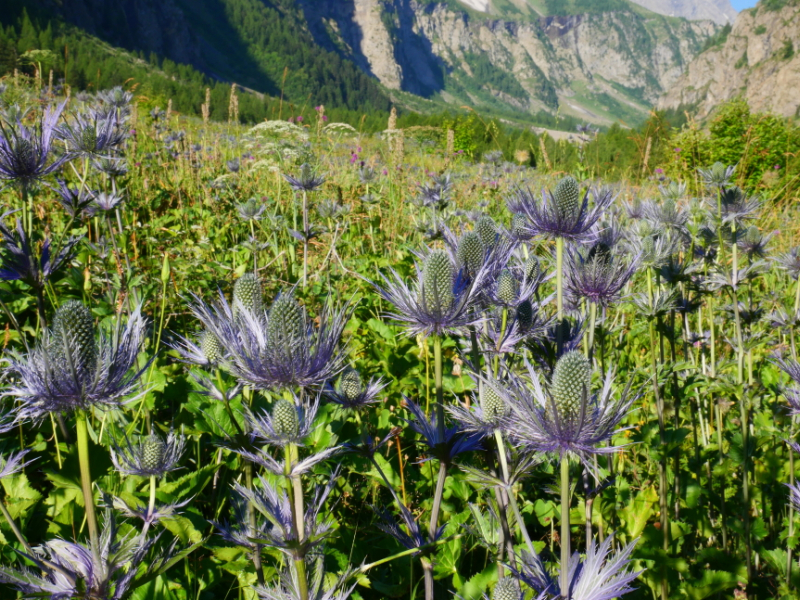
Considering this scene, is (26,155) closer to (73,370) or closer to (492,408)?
(73,370)

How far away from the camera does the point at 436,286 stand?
131 cm

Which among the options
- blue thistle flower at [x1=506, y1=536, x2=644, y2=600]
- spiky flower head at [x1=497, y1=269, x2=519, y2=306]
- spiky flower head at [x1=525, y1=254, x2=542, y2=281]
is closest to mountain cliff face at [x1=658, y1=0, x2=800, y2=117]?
spiky flower head at [x1=525, y1=254, x2=542, y2=281]

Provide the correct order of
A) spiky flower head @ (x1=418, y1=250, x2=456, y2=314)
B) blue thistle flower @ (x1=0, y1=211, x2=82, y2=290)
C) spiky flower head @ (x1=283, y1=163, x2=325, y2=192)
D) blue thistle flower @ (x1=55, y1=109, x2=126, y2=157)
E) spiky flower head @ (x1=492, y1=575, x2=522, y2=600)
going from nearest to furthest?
spiky flower head @ (x1=492, y1=575, x2=522, y2=600), spiky flower head @ (x1=418, y1=250, x2=456, y2=314), blue thistle flower @ (x1=0, y1=211, x2=82, y2=290), blue thistle flower @ (x1=55, y1=109, x2=126, y2=157), spiky flower head @ (x1=283, y1=163, x2=325, y2=192)

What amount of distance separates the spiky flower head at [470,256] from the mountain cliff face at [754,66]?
99.9 metres

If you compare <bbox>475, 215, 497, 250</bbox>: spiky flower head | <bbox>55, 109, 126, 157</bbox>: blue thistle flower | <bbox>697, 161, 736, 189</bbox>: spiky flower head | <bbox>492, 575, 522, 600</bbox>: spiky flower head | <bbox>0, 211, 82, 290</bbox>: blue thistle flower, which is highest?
<bbox>697, 161, 736, 189</bbox>: spiky flower head

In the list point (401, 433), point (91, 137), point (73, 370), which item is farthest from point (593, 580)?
point (91, 137)

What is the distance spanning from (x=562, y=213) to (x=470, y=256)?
1.03ft

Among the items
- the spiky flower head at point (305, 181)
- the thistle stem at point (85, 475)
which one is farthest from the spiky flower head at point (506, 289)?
the spiky flower head at point (305, 181)

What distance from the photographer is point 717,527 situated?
2.27 m

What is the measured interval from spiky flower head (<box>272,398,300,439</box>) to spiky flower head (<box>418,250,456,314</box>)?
17.6 inches

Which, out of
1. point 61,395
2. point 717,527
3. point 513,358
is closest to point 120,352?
point 61,395

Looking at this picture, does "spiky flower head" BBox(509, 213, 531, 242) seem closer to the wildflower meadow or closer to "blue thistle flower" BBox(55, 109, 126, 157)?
the wildflower meadow

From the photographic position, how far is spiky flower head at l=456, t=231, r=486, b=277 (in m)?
1.52

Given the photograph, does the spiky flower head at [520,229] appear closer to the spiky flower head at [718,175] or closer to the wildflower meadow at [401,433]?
the wildflower meadow at [401,433]
